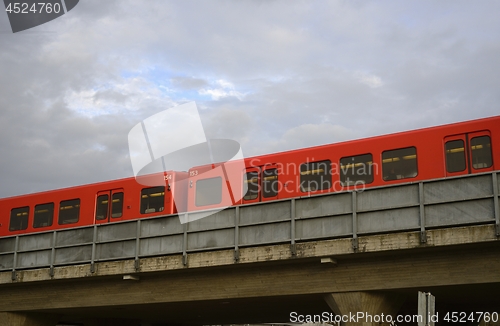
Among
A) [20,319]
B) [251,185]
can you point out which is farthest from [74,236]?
[251,185]

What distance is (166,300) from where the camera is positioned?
2242 centimetres

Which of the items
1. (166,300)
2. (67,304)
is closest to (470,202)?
(166,300)

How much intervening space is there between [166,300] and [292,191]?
569 centimetres

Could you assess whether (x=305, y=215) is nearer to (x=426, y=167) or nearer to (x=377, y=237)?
(x=377, y=237)

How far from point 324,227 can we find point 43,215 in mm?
16089

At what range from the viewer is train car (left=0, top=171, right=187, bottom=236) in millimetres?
27297

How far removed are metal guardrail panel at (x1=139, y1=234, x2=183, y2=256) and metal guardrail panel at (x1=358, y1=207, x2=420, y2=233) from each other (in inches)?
239

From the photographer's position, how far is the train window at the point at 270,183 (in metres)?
24.3

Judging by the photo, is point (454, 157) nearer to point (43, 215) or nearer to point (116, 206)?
point (116, 206)

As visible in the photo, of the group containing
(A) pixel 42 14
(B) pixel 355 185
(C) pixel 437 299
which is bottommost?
(C) pixel 437 299

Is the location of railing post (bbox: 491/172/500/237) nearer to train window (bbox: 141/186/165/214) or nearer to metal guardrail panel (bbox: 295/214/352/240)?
metal guardrail panel (bbox: 295/214/352/240)

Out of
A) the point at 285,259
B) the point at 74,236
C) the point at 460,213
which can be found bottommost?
the point at 285,259

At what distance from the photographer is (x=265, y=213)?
20.3 metres

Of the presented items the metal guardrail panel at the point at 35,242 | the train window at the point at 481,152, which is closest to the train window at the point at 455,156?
the train window at the point at 481,152
